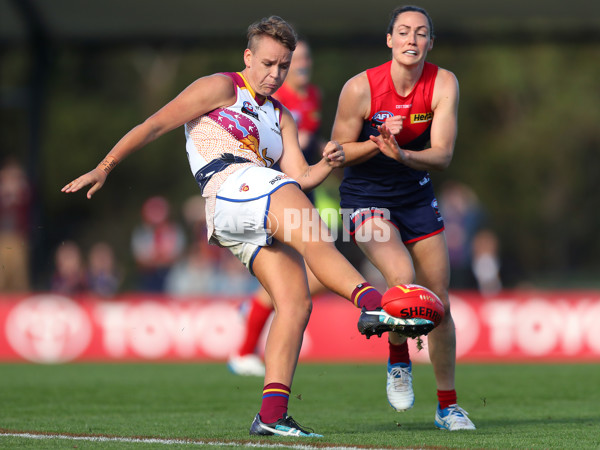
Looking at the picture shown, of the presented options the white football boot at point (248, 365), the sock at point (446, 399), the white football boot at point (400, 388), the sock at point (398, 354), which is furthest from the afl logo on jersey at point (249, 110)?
the white football boot at point (248, 365)

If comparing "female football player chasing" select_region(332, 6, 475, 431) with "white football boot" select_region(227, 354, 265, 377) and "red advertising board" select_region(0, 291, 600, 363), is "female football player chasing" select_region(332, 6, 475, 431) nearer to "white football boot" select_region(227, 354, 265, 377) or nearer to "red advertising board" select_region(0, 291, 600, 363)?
"white football boot" select_region(227, 354, 265, 377)

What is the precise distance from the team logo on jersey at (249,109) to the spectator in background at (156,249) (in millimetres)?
10140

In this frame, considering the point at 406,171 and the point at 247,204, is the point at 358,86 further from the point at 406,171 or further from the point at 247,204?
the point at 247,204


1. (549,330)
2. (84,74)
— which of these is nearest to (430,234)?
(549,330)

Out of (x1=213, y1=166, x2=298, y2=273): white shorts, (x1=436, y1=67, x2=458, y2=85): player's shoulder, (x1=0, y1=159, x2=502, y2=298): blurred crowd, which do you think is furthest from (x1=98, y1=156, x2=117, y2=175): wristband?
(x1=0, y1=159, x2=502, y2=298): blurred crowd

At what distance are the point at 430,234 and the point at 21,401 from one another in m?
3.48

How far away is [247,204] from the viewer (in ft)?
16.5

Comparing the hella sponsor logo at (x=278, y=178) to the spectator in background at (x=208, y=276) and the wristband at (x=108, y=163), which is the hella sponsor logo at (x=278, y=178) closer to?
the wristband at (x=108, y=163)

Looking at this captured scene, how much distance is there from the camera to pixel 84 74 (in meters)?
37.5

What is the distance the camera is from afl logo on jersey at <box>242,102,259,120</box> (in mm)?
5371

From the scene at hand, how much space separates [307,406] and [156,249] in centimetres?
871

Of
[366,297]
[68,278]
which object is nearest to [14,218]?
[68,278]

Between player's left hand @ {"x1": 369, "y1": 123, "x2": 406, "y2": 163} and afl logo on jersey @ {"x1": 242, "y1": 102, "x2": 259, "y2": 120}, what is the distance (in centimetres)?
65

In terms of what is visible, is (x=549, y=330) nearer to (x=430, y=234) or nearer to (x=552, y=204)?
(x=430, y=234)
